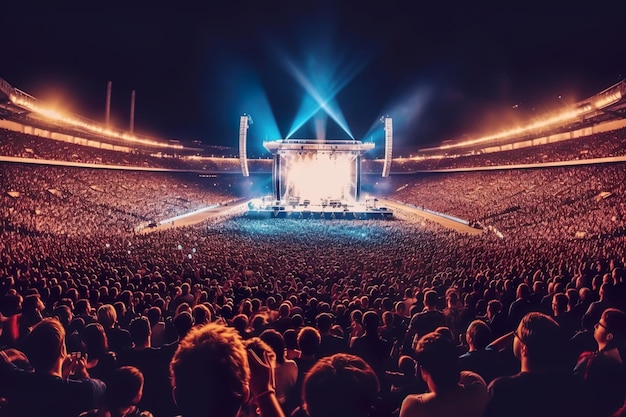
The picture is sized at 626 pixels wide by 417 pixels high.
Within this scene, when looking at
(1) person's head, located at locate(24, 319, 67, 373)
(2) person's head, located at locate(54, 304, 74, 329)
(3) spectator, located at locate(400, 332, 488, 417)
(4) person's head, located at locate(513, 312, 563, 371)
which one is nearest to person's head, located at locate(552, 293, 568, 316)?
(4) person's head, located at locate(513, 312, 563, 371)

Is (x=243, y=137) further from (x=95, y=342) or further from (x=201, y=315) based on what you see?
(x=95, y=342)

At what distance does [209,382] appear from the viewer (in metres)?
2.42

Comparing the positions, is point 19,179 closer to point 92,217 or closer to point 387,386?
point 92,217

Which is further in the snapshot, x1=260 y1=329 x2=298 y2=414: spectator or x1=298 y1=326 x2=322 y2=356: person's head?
x1=298 y1=326 x2=322 y2=356: person's head

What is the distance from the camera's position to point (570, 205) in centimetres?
3206

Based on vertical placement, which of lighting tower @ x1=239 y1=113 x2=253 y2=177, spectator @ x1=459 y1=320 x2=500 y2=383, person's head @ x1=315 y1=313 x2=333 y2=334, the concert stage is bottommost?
spectator @ x1=459 y1=320 x2=500 y2=383

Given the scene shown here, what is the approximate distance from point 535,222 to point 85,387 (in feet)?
109

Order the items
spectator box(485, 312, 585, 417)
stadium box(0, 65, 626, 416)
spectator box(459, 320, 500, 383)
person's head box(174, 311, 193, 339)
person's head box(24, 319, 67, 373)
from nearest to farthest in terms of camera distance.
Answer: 1. spectator box(485, 312, 585, 417)
2. person's head box(24, 319, 67, 373)
3. spectator box(459, 320, 500, 383)
4. stadium box(0, 65, 626, 416)
5. person's head box(174, 311, 193, 339)

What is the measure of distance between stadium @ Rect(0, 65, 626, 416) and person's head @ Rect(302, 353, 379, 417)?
617 millimetres

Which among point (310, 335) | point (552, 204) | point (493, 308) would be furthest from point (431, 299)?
point (552, 204)

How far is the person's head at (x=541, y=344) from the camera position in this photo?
3.38 meters

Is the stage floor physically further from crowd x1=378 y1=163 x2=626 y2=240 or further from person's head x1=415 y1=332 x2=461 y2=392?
person's head x1=415 y1=332 x2=461 y2=392

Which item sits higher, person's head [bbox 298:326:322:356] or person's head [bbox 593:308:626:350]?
person's head [bbox 593:308:626:350]

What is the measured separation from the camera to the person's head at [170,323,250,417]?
7.91 ft
